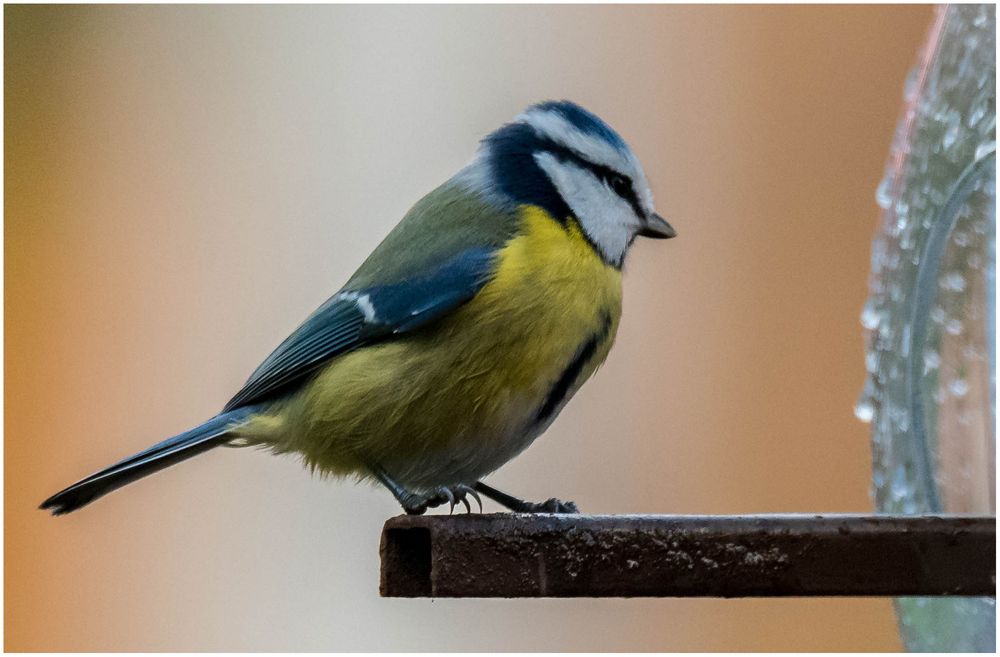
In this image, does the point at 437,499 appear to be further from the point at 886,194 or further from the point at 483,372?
the point at 886,194

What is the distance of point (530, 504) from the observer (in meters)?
0.97

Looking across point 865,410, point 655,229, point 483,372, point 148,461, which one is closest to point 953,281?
point 865,410

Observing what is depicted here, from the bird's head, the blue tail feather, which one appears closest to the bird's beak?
the bird's head

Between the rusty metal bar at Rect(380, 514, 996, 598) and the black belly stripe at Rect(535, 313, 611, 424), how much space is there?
22cm

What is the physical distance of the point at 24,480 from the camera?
1.70m

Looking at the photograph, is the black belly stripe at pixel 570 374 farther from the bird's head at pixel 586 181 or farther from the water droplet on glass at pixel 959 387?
the water droplet on glass at pixel 959 387

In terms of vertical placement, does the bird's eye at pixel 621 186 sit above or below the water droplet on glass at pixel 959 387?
above

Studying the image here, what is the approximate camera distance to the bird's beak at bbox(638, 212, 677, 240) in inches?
38.8

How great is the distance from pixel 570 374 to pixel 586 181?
0.18 metres

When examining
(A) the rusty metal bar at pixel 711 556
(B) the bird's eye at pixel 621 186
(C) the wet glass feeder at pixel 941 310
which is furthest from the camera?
(B) the bird's eye at pixel 621 186

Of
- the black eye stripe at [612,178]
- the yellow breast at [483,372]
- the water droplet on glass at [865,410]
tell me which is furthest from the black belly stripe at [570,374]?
the water droplet on glass at [865,410]

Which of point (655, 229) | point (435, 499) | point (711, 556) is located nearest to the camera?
point (711, 556)

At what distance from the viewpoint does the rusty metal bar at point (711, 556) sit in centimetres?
65

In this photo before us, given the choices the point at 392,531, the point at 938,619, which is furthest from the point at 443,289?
the point at 938,619
